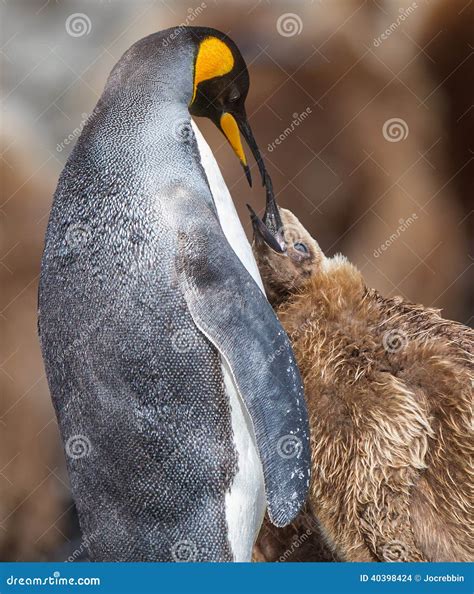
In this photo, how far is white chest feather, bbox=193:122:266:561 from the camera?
2.93 feet

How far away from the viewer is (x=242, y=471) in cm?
90

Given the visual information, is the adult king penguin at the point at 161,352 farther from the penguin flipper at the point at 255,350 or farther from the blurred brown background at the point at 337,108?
the blurred brown background at the point at 337,108

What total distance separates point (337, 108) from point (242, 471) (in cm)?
61

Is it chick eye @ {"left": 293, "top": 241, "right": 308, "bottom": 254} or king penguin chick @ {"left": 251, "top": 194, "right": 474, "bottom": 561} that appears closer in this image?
king penguin chick @ {"left": 251, "top": 194, "right": 474, "bottom": 561}

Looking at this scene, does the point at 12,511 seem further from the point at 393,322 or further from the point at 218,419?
the point at 393,322

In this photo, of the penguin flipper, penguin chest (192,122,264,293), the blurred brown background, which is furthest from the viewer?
the blurred brown background

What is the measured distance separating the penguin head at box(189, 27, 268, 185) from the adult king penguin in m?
0.03

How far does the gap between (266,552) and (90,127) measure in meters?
0.57

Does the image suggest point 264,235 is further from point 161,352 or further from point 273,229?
point 161,352

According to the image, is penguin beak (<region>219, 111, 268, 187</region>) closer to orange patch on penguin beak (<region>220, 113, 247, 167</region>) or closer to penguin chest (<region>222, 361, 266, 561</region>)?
orange patch on penguin beak (<region>220, 113, 247, 167</region>)

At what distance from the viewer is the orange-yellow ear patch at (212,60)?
37.9 inches

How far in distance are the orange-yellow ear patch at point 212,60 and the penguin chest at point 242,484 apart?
1.15ft

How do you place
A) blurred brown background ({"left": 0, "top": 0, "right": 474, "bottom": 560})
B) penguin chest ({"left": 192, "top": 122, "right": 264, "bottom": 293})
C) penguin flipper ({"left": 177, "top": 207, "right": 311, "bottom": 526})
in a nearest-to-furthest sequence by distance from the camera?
penguin flipper ({"left": 177, "top": 207, "right": 311, "bottom": 526}), penguin chest ({"left": 192, "top": 122, "right": 264, "bottom": 293}), blurred brown background ({"left": 0, "top": 0, "right": 474, "bottom": 560})

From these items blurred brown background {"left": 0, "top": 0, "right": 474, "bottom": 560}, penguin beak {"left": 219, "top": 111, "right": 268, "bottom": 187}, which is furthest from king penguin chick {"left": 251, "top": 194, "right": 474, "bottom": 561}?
blurred brown background {"left": 0, "top": 0, "right": 474, "bottom": 560}
